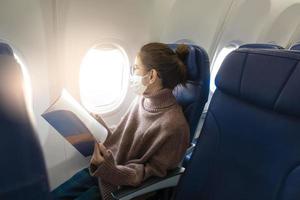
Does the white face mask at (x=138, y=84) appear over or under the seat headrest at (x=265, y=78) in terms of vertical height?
under

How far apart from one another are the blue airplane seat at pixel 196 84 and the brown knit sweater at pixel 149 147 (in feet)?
0.27

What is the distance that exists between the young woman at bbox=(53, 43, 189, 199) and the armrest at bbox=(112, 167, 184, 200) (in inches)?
1.0

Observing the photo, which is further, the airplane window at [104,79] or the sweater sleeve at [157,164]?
the airplane window at [104,79]

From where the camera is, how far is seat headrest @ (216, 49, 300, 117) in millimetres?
900

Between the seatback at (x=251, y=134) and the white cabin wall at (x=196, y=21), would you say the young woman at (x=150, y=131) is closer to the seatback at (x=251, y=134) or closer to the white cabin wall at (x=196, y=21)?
the seatback at (x=251, y=134)

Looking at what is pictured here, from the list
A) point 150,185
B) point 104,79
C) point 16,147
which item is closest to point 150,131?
point 150,185

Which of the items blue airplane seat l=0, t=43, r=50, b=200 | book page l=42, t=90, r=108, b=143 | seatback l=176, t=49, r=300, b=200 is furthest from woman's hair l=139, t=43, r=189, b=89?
blue airplane seat l=0, t=43, r=50, b=200

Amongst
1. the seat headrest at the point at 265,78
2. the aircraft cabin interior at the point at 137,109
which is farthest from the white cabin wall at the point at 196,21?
the seat headrest at the point at 265,78

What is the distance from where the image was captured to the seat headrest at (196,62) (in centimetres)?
136

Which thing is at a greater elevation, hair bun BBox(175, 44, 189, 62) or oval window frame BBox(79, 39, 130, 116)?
hair bun BBox(175, 44, 189, 62)

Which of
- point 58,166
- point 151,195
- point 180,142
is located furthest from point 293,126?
point 58,166

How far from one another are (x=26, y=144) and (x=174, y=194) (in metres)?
1.05

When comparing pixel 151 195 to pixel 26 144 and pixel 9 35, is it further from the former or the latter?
pixel 9 35

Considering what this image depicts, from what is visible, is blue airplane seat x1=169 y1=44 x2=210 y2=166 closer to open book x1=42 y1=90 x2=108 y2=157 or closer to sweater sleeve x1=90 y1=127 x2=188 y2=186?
sweater sleeve x1=90 y1=127 x2=188 y2=186
